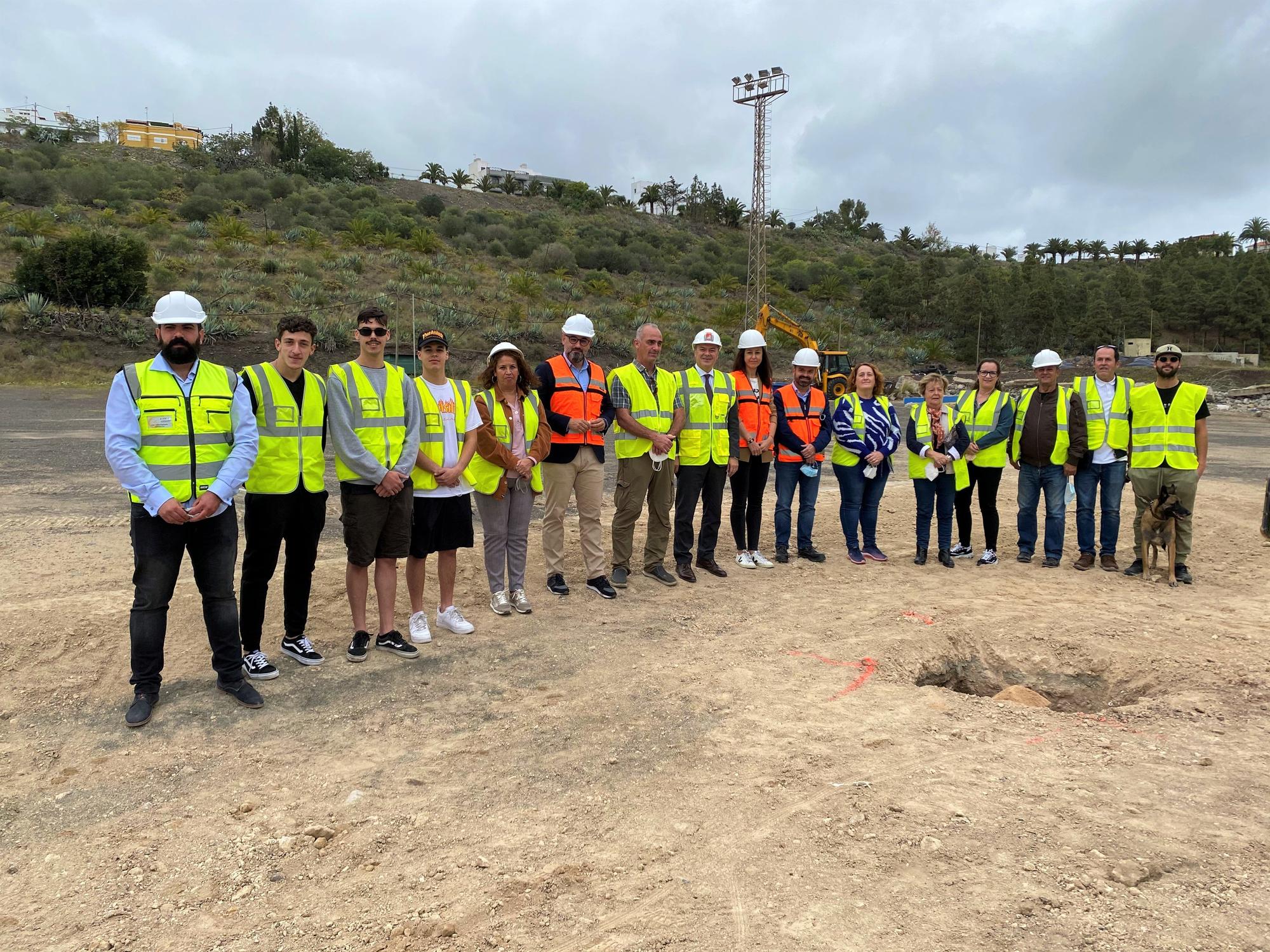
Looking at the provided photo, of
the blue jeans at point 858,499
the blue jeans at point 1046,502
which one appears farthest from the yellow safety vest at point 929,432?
the blue jeans at point 1046,502

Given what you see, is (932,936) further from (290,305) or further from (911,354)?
(911,354)

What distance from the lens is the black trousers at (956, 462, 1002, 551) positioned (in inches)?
295

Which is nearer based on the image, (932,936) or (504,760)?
(932,936)

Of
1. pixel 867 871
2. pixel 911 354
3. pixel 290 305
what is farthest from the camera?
pixel 911 354

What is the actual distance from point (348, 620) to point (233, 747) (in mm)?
1886

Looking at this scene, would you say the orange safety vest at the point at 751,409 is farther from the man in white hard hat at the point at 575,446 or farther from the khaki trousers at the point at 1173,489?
the khaki trousers at the point at 1173,489

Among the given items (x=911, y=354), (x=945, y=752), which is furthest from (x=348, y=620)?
(x=911, y=354)

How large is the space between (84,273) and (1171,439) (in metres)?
30.2

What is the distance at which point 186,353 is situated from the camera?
13.2 ft

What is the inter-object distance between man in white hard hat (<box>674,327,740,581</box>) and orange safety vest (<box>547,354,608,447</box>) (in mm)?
866

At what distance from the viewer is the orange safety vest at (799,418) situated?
7.35 meters

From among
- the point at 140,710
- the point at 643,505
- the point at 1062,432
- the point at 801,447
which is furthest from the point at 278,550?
the point at 1062,432

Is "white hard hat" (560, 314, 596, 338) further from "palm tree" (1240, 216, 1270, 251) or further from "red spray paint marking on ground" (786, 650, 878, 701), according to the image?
"palm tree" (1240, 216, 1270, 251)

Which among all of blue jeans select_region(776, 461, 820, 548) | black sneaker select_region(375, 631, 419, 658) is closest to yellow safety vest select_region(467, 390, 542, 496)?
black sneaker select_region(375, 631, 419, 658)
